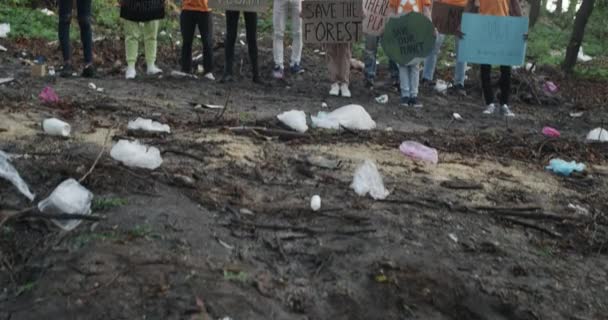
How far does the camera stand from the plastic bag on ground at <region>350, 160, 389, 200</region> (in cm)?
372

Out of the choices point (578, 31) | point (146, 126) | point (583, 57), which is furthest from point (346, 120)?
point (583, 57)

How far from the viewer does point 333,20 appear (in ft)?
24.6

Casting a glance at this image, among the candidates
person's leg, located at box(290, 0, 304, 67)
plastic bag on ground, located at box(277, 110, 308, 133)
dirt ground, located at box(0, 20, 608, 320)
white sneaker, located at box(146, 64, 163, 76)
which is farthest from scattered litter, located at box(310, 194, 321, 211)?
white sneaker, located at box(146, 64, 163, 76)

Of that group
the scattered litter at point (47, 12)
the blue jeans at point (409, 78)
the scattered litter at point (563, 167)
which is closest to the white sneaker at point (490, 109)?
the blue jeans at point (409, 78)

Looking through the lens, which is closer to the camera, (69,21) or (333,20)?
(69,21)

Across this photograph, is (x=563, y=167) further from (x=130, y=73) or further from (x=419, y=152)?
(x=130, y=73)

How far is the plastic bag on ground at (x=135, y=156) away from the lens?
3660 millimetres

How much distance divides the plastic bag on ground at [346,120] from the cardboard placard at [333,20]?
216cm

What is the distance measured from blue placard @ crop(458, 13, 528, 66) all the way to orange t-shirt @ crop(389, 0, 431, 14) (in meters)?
0.46

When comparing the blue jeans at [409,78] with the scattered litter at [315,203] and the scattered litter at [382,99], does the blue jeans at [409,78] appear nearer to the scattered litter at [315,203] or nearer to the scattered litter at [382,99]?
the scattered litter at [382,99]

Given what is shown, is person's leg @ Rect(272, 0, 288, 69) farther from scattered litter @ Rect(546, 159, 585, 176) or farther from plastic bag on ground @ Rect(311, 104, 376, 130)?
scattered litter @ Rect(546, 159, 585, 176)

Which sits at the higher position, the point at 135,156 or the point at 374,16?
the point at 374,16

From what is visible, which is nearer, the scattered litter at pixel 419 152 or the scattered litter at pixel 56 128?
the scattered litter at pixel 56 128

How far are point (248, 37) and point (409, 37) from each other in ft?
6.08
